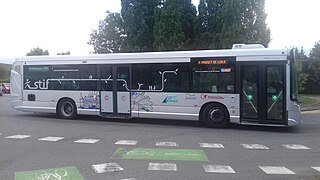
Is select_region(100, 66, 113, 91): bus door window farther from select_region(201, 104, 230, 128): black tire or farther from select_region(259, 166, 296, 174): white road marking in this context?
select_region(259, 166, 296, 174): white road marking

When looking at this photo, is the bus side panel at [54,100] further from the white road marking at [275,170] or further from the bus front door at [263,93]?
the white road marking at [275,170]

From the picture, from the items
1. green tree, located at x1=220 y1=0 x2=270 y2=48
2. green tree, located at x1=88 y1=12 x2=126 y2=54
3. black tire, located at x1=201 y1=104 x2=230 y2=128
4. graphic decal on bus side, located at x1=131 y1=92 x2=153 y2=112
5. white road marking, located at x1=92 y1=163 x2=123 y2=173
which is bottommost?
white road marking, located at x1=92 y1=163 x2=123 y2=173

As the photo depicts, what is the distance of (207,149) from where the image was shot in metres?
10.3

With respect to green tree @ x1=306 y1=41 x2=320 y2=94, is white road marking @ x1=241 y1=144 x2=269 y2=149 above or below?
below

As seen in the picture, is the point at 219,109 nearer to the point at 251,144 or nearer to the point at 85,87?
the point at 251,144

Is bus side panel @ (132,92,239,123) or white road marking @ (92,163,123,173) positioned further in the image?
bus side panel @ (132,92,239,123)

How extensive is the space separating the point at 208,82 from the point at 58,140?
18.6ft

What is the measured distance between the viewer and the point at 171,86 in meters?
15.0

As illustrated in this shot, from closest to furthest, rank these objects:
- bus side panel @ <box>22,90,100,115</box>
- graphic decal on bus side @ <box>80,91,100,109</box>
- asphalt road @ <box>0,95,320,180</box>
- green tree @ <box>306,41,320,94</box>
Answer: asphalt road @ <box>0,95,320,180</box> < graphic decal on bus side @ <box>80,91,100,109</box> < bus side panel @ <box>22,90,100,115</box> < green tree @ <box>306,41,320,94</box>

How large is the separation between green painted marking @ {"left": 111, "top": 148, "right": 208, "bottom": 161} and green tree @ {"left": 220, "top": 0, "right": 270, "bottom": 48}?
17842mm

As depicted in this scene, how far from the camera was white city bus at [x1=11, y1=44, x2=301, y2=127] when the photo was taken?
13602mm

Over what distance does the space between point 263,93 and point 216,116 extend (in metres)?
1.82

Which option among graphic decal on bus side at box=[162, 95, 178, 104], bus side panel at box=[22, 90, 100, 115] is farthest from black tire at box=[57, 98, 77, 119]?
graphic decal on bus side at box=[162, 95, 178, 104]

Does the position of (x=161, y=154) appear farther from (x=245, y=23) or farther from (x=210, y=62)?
(x=245, y=23)
